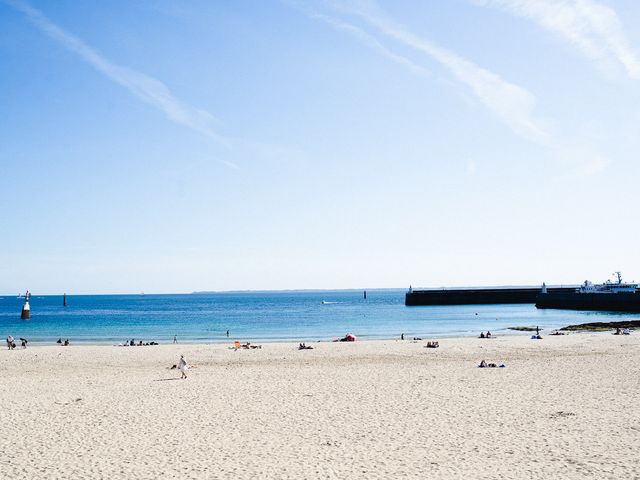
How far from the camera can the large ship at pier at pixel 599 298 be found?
74.9 metres

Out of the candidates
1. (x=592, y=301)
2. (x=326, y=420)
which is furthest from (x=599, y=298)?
(x=326, y=420)

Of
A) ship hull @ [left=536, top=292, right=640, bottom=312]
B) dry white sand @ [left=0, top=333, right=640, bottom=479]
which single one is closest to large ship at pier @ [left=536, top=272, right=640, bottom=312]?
ship hull @ [left=536, top=292, right=640, bottom=312]

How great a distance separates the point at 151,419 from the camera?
14531 millimetres

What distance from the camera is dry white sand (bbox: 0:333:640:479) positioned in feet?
34.4

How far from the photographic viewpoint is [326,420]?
14156 mm

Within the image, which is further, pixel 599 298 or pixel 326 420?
pixel 599 298

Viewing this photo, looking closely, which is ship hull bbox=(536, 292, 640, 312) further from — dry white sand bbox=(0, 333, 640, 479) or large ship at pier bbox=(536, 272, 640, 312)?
dry white sand bbox=(0, 333, 640, 479)

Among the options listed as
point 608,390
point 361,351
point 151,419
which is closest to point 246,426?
point 151,419

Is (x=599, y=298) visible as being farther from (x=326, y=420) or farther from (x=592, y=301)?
(x=326, y=420)

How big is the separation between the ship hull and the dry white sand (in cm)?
5713

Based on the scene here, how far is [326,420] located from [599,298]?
250 ft

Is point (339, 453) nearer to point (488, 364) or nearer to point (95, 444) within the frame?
point (95, 444)

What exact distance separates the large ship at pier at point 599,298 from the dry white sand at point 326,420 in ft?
189

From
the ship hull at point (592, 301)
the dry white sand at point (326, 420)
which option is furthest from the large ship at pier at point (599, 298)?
the dry white sand at point (326, 420)
